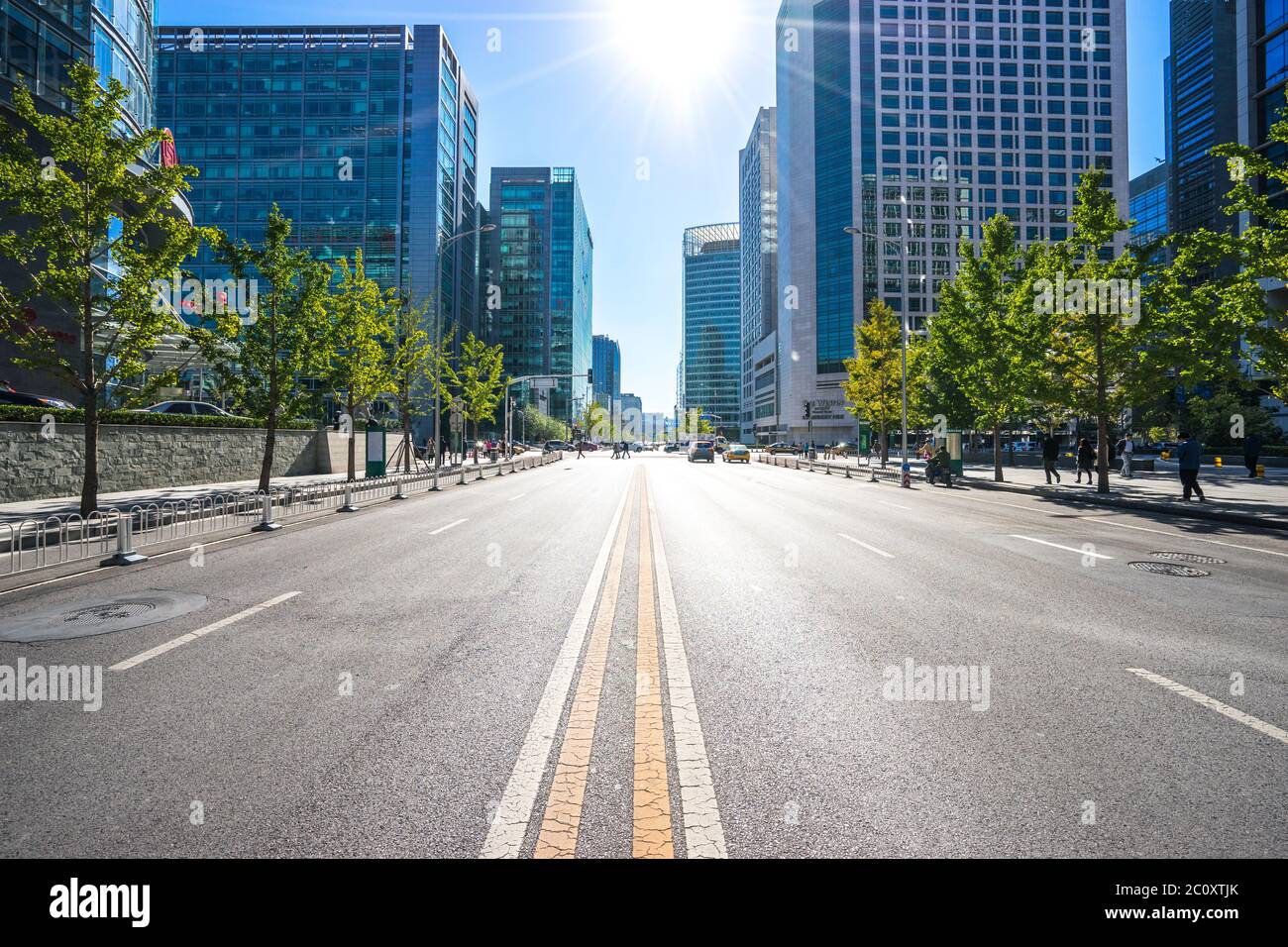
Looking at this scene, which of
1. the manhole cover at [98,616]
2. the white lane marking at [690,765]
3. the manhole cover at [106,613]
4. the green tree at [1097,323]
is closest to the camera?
the white lane marking at [690,765]

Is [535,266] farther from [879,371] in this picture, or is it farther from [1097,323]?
[1097,323]

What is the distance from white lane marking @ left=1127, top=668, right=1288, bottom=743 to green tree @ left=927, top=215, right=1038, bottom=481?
24185mm

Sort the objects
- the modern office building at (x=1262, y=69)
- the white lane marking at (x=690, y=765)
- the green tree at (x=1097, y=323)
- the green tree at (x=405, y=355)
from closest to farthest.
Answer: the white lane marking at (x=690, y=765) < the green tree at (x=1097, y=323) < the green tree at (x=405, y=355) < the modern office building at (x=1262, y=69)

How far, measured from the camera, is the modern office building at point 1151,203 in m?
142

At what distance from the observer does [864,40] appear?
9944cm

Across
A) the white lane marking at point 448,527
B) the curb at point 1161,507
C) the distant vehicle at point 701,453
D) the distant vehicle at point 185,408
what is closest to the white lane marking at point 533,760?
the white lane marking at point 448,527

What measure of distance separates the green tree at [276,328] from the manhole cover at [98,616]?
1419 cm

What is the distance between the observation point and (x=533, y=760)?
3.45 metres

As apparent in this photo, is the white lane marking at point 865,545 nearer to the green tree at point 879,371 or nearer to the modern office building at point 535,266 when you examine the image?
the green tree at point 879,371

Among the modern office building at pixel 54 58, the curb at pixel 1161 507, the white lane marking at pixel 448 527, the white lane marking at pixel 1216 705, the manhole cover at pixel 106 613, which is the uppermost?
the modern office building at pixel 54 58

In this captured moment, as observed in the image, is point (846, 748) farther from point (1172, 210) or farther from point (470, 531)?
point (1172, 210)

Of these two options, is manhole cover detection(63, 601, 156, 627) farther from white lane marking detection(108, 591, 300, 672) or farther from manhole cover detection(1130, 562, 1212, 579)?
manhole cover detection(1130, 562, 1212, 579)

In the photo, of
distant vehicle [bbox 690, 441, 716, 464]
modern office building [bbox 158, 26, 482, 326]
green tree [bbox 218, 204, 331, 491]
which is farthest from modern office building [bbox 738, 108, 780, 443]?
green tree [bbox 218, 204, 331, 491]
